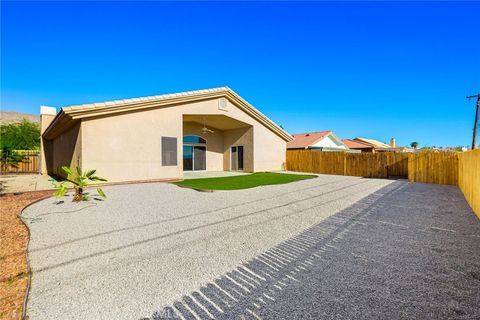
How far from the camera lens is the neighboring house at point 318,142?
86.2ft

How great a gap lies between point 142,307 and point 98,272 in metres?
1.12

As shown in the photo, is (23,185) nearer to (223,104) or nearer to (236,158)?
(223,104)

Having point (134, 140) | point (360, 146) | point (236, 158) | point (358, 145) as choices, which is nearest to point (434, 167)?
point (236, 158)

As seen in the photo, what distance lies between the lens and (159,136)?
12.0 meters

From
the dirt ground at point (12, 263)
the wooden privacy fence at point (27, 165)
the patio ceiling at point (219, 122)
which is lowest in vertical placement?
the dirt ground at point (12, 263)

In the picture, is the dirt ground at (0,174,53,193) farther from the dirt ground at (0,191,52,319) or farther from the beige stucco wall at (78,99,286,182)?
the dirt ground at (0,191,52,319)

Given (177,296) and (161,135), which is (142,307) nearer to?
(177,296)

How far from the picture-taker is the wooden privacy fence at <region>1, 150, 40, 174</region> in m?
19.1

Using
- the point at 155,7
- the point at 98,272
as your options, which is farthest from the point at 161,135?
the point at 98,272

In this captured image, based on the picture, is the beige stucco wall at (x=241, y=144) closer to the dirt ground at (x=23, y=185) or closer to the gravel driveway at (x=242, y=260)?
the gravel driveway at (x=242, y=260)

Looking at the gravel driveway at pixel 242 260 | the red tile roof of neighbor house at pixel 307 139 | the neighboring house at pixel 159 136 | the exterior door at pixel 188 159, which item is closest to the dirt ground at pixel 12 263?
the gravel driveway at pixel 242 260

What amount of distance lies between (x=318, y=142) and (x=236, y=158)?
1240cm

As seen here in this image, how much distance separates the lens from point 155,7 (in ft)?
36.8

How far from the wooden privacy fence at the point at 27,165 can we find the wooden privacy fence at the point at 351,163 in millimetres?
22223
